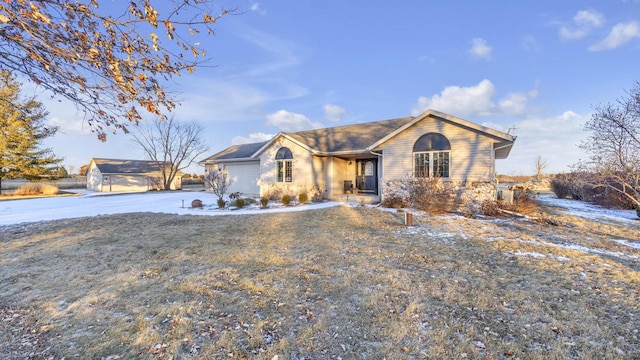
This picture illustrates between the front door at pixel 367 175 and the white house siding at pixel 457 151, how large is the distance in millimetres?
4057

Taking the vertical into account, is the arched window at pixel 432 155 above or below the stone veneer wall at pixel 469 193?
above

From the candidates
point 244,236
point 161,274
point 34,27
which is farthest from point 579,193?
point 34,27

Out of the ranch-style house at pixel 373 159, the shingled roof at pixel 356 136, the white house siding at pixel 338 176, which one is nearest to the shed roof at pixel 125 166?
the ranch-style house at pixel 373 159

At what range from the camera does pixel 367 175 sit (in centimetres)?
1802

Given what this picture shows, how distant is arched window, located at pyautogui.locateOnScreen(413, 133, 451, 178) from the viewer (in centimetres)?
1242

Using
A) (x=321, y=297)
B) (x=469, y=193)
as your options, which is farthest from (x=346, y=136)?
(x=321, y=297)

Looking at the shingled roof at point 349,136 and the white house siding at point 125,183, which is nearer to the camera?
the shingled roof at point 349,136

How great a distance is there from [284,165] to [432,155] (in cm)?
847

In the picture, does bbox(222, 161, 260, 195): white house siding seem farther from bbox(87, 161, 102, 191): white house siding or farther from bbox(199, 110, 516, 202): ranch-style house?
bbox(87, 161, 102, 191): white house siding

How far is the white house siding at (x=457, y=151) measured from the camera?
11.7 metres

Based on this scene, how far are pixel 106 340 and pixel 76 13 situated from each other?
3302 mm

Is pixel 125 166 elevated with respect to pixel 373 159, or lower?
elevated

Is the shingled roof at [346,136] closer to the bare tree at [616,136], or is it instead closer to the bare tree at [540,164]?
the bare tree at [616,136]

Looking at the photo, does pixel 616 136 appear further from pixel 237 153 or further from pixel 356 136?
pixel 237 153
